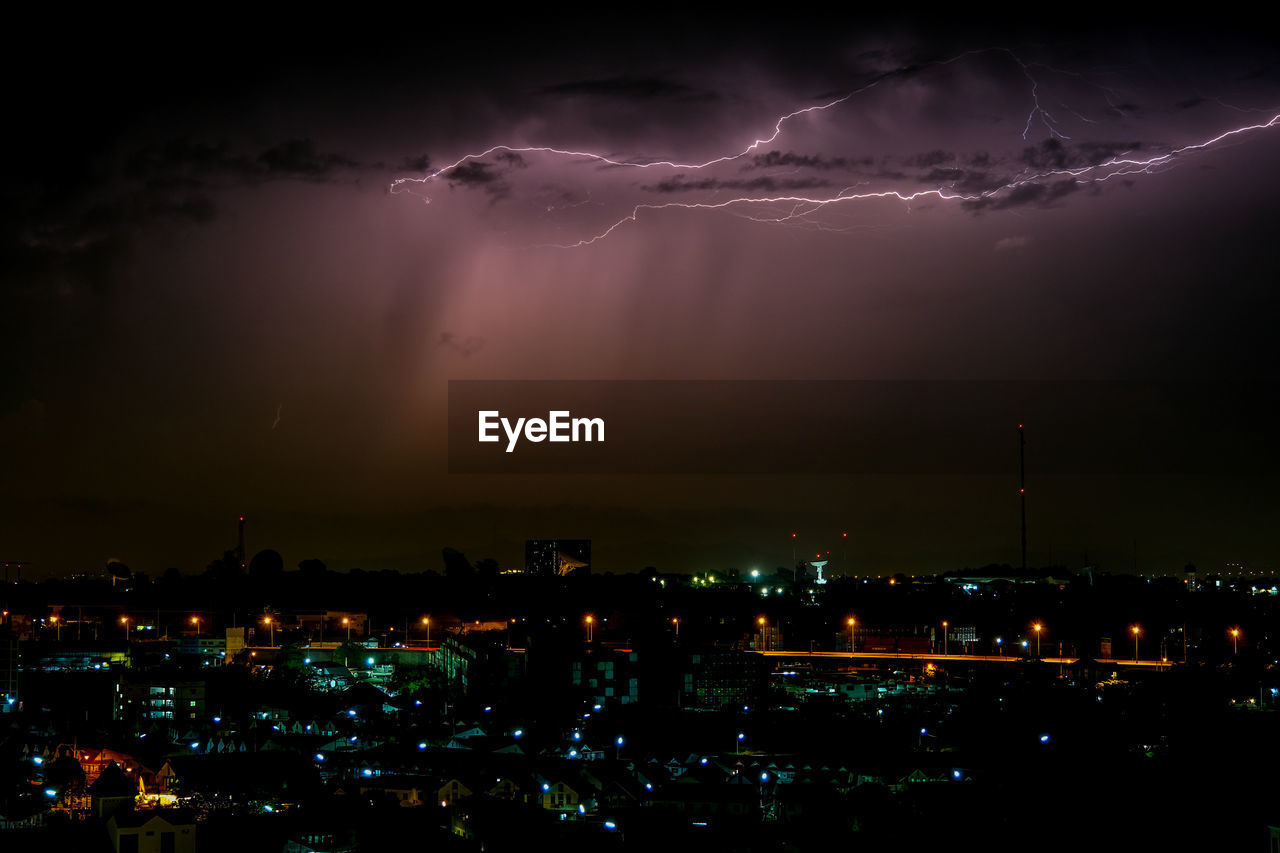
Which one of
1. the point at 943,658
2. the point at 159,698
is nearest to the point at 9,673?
the point at 159,698

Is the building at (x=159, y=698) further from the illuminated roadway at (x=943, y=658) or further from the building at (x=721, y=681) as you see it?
the illuminated roadway at (x=943, y=658)

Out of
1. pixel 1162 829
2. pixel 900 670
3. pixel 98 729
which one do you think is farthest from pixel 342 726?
pixel 900 670

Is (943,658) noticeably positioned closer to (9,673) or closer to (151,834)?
(9,673)

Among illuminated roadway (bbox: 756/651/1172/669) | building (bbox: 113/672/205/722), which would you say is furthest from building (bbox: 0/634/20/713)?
illuminated roadway (bbox: 756/651/1172/669)

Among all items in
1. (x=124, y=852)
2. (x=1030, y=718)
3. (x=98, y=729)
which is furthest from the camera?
(x=1030, y=718)

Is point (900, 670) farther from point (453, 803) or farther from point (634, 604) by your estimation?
point (453, 803)

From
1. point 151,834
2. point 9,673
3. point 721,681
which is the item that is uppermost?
point 9,673

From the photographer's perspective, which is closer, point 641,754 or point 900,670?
point 641,754

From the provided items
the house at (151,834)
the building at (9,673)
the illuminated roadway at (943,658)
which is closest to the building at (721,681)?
the illuminated roadway at (943,658)

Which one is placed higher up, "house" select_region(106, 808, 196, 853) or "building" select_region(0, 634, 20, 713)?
"building" select_region(0, 634, 20, 713)

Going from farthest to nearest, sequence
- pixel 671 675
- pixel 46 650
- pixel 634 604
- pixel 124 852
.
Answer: pixel 634 604
pixel 46 650
pixel 671 675
pixel 124 852

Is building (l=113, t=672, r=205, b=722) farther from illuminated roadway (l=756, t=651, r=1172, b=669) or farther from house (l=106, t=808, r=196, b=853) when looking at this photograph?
illuminated roadway (l=756, t=651, r=1172, b=669)
